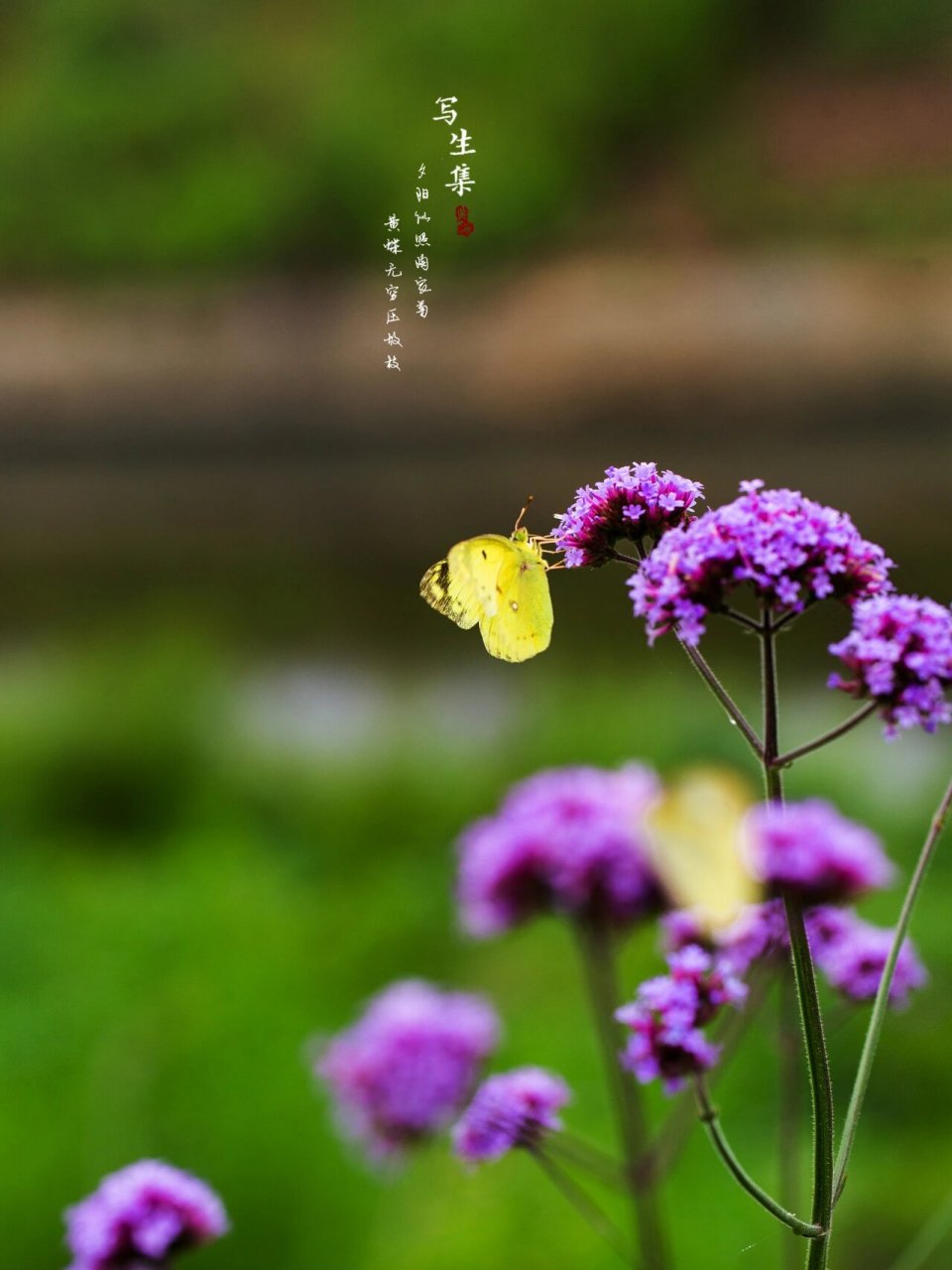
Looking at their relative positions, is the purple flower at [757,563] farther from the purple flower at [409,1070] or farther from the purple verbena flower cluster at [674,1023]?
the purple flower at [409,1070]

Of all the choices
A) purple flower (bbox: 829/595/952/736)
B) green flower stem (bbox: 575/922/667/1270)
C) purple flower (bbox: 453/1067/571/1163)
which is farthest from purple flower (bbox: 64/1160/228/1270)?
purple flower (bbox: 829/595/952/736)

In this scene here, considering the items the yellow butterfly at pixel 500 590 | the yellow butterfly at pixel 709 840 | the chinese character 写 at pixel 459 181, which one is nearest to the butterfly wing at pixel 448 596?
the yellow butterfly at pixel 500 590

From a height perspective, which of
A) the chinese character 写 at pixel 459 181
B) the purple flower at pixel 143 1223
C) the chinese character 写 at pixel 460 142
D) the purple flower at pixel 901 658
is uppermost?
the chinese character 写 at pixel 460 142

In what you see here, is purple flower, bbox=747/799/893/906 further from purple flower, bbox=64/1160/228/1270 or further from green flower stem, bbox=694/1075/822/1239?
purple flower, bbox=64/1160/228/1270

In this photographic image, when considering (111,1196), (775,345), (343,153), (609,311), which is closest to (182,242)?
(343,153)

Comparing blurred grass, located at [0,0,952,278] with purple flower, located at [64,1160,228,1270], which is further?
blurred grass, located at [0,0,952,278]

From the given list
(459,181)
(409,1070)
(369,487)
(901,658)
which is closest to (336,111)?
(369,487)

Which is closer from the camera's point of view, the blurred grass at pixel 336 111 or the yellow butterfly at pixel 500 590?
the yellow butterfly at pixel 500 590
